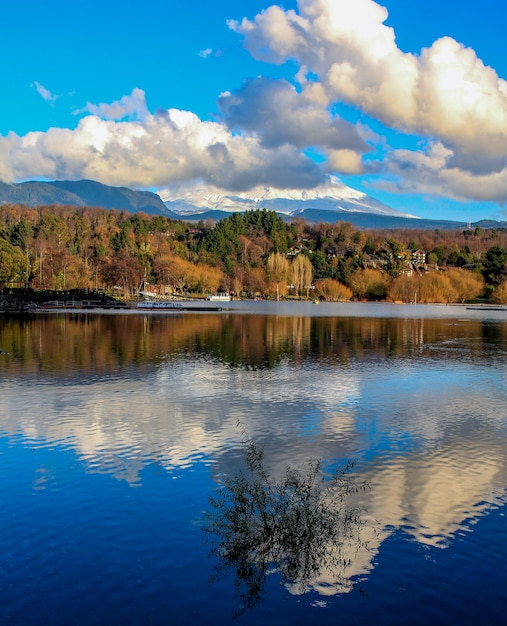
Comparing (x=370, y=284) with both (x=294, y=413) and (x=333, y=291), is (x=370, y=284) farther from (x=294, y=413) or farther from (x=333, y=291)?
(x=294, y=413)

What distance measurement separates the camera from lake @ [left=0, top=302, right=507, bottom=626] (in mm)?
7859

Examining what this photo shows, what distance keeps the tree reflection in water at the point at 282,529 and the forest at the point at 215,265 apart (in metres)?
93.3

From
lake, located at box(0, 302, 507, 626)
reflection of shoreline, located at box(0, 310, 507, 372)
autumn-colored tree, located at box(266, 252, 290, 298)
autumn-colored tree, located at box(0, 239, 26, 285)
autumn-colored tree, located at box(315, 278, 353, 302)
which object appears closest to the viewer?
lake, located at box(0, 302, 507, 626)

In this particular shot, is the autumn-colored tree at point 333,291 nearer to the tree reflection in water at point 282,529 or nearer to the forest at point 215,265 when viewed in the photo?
the forest at point 215,265

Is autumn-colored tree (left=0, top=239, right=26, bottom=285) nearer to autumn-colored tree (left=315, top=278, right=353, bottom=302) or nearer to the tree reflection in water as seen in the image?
autumn-colored tree (left=315, top=278, right=353, bottom=302)

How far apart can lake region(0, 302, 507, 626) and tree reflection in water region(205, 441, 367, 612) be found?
0.04 meters

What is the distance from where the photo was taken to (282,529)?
9539 millimetres

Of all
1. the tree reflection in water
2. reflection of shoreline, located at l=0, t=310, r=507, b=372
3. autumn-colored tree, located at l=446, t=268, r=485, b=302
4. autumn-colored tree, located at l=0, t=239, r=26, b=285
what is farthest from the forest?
the tree reflection in water

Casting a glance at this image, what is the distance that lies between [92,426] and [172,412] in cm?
261

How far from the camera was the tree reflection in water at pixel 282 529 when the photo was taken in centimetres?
859

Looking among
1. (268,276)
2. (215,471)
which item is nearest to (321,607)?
(215,471)

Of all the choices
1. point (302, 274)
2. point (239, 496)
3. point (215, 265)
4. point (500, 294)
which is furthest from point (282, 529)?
point (215, 265)

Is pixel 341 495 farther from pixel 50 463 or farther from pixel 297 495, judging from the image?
pixel 50 463

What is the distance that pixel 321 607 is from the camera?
7742 mm
